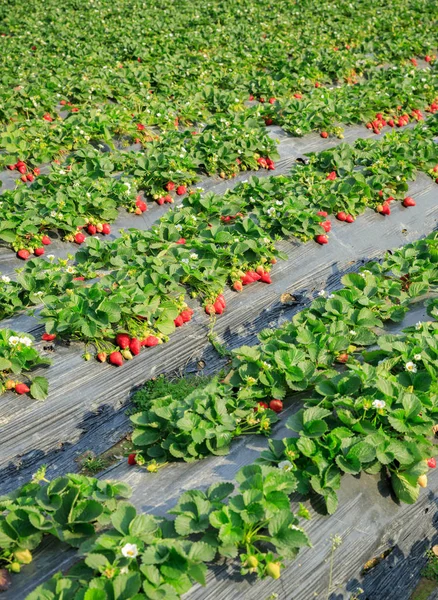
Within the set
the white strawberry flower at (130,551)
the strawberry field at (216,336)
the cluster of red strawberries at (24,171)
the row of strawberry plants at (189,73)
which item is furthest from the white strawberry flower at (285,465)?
the row of strawberry plants at (189,73)

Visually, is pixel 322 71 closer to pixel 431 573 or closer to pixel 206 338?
pixel 206 338

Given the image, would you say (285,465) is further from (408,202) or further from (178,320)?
(408,202)

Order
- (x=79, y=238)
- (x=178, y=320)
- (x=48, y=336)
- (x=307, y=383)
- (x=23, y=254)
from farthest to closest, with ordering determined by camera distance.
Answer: (x=79, y=238) < (x=23, y=254) < (x=178, y=320) < (x=48, y=336) < (x=307, y=383)

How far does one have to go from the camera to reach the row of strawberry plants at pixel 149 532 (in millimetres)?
2494

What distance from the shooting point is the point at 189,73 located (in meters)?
10.1

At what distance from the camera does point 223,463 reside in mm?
3395

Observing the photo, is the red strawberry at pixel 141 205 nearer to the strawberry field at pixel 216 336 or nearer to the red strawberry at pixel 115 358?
the strawberry field at pixel 216 336

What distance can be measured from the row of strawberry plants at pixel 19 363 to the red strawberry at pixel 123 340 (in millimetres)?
592

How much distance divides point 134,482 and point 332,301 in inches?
80.3

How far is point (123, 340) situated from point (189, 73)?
684 centimetres

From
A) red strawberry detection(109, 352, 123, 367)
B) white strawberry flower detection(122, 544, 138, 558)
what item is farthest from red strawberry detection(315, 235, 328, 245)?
white strawberry flower detection(122, 544, 138, 558)

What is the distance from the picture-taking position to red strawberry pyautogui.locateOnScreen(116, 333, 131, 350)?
4.65m

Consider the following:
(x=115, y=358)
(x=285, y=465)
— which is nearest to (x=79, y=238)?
(x=115, y=358)

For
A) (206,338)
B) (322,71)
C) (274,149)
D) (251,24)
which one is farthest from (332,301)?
(251,24)
